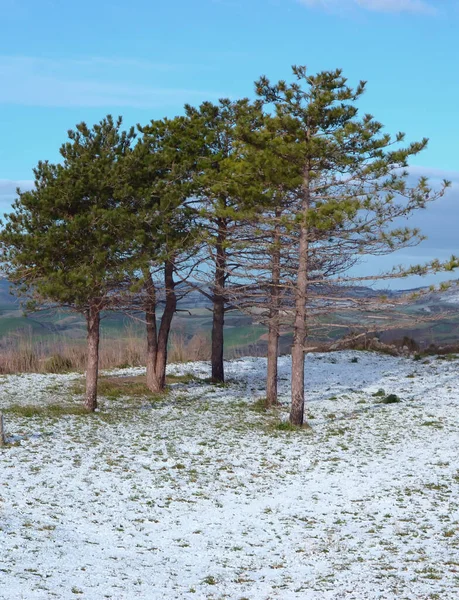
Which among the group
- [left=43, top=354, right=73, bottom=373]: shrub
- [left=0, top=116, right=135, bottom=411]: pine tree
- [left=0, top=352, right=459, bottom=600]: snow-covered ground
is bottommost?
[left=0, top=352, right=459, bottom=600]: snow-covered ground

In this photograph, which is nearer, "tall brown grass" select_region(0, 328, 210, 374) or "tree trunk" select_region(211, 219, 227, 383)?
"tree trunk" select_region(211, 219, 227, 383)

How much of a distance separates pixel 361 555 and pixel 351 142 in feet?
34.0

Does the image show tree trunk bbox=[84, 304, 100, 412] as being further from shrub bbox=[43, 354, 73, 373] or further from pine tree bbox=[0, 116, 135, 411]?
shrub bbox=[43, 354, 73, 373]

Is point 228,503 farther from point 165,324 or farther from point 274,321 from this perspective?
point 165,324

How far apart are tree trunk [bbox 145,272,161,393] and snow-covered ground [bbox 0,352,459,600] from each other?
1.98 m

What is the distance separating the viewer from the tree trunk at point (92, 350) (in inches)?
744

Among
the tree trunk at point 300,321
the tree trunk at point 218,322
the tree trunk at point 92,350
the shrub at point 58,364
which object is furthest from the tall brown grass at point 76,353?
the tree trunk at point 300,321

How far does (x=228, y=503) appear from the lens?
39.7 feet

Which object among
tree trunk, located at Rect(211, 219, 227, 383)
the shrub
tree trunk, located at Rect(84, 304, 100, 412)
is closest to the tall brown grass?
the shrub

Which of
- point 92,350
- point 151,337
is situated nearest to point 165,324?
point 151,337

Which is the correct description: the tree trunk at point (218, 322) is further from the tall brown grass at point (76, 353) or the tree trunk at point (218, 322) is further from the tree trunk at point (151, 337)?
the tall brown grass at point (76, 353)

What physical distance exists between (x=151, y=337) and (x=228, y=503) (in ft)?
36.7

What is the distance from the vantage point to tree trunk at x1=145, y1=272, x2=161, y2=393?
21.3 metres

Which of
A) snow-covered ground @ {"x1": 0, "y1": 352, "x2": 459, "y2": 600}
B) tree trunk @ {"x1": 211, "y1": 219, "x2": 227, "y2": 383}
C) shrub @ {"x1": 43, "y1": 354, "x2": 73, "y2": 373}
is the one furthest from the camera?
shrub @ {"x1": 43, "y1": 354, "x2": 73, "y2": 373}
